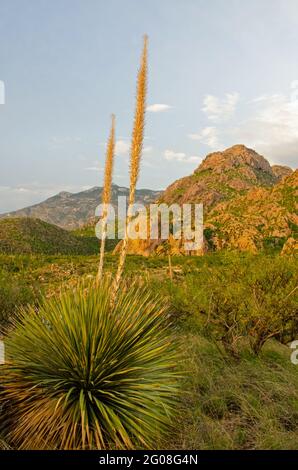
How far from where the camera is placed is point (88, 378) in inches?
176

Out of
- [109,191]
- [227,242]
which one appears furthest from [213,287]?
[227,242]

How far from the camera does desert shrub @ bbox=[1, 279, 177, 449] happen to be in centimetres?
420

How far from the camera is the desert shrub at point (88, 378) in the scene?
4203mm

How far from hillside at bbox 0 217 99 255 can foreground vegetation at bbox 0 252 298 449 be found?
71437 millimetres

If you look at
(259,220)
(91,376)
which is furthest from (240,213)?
(91,376)

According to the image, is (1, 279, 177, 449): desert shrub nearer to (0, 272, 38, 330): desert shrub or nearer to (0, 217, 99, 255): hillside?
(0, 272, 38, 330): desert shrub

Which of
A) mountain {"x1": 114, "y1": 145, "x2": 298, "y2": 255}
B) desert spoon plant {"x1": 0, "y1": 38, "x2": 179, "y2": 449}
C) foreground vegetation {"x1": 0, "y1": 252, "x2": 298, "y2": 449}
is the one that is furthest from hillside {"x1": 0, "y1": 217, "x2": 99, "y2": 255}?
desert spoon plant {"x1": 0, "y1": 38, "x2": 179, "y2": 449}

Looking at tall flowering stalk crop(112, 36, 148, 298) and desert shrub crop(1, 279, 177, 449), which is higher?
tall flowering stalk crop(112, 36, 148, 298)

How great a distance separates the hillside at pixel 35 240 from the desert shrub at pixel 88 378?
7581 cm

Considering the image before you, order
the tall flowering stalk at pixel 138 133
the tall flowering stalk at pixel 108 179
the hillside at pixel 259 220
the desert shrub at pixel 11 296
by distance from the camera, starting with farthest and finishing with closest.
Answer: the hillside at pixel 259 220, the desert shrub at pixel 11 296, the tall flowering stalk at pixel 108 179, the tall flowering stalk at pixel 138 133

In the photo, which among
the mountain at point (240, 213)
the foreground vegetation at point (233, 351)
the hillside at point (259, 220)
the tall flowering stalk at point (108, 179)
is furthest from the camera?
the mountain at point (240, 213)

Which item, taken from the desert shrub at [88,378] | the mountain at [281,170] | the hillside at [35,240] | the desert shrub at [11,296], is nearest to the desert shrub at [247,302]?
the desert shrub at [11,296]

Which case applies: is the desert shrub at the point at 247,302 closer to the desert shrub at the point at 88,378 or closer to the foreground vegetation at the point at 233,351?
the foreground vegetation at the point at 233,351

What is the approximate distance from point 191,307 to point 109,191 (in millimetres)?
5687
